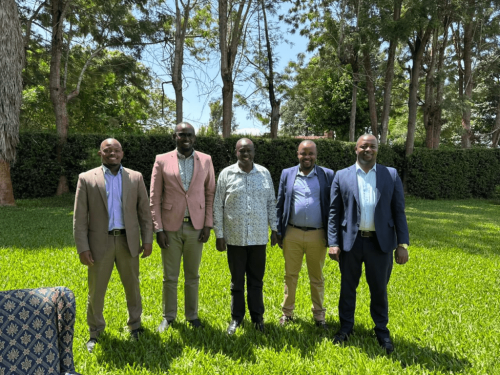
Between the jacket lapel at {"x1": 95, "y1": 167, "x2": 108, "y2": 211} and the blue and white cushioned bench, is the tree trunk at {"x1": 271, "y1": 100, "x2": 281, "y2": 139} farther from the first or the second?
the blue and white cushioned bench

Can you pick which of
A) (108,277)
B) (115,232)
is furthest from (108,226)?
(108,277)

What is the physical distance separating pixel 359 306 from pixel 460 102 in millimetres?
18516

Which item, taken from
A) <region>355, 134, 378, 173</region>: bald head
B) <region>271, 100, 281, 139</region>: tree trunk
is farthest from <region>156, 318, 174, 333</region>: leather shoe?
<region>271, 100, 281, 139</region>: tree trunk

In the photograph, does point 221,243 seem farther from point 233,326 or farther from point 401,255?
point 401,255

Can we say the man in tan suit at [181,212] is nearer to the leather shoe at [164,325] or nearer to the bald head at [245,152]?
the leather shoe at [164,325]

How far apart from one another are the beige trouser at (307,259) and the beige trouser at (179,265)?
1.06 meters

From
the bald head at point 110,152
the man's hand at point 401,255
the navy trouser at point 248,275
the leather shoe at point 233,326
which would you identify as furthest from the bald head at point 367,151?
the bald head at point 110,152

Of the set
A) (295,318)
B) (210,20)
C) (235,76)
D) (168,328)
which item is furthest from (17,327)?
(210,20)

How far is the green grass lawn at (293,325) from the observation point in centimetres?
354

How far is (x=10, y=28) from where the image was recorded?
38.0 feet

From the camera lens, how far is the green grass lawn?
11.6ft

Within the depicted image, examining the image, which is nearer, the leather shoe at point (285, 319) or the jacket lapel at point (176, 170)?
the jacket lapel at point (176, 170)

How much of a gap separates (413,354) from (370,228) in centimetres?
131

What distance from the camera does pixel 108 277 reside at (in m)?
3.88
